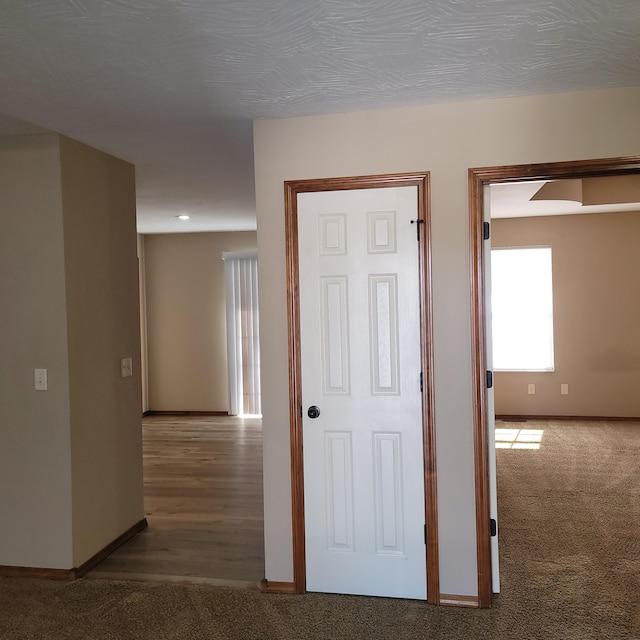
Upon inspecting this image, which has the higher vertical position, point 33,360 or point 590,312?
point 590,312

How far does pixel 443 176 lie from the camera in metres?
2.86

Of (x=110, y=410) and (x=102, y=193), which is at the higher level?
(x=102, y=193)

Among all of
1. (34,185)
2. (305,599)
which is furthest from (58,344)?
(305,599)

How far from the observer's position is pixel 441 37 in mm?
2125

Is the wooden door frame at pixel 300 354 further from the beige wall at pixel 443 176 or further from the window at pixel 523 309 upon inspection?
the window at pixel 523 309

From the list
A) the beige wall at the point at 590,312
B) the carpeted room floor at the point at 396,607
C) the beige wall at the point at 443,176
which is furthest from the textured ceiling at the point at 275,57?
the beige wall at the point at 590,312

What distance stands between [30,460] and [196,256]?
198 inches

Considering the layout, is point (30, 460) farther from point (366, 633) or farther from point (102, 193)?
point (366, 633)

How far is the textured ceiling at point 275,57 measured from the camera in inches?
75.3

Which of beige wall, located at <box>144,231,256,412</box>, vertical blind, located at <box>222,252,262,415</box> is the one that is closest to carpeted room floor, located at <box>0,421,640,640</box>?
vertical blind, located at <box>222,252,262,415</box>

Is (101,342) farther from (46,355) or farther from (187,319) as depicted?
(187,319)

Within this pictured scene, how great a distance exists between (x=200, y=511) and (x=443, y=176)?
2.87 meters

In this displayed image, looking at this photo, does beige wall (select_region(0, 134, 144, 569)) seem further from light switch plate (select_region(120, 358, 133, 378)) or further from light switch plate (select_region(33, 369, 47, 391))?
light switch plate (select_region(120, 358, 133, 378))

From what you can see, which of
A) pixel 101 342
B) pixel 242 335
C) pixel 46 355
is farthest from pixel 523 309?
pixel 46 355
